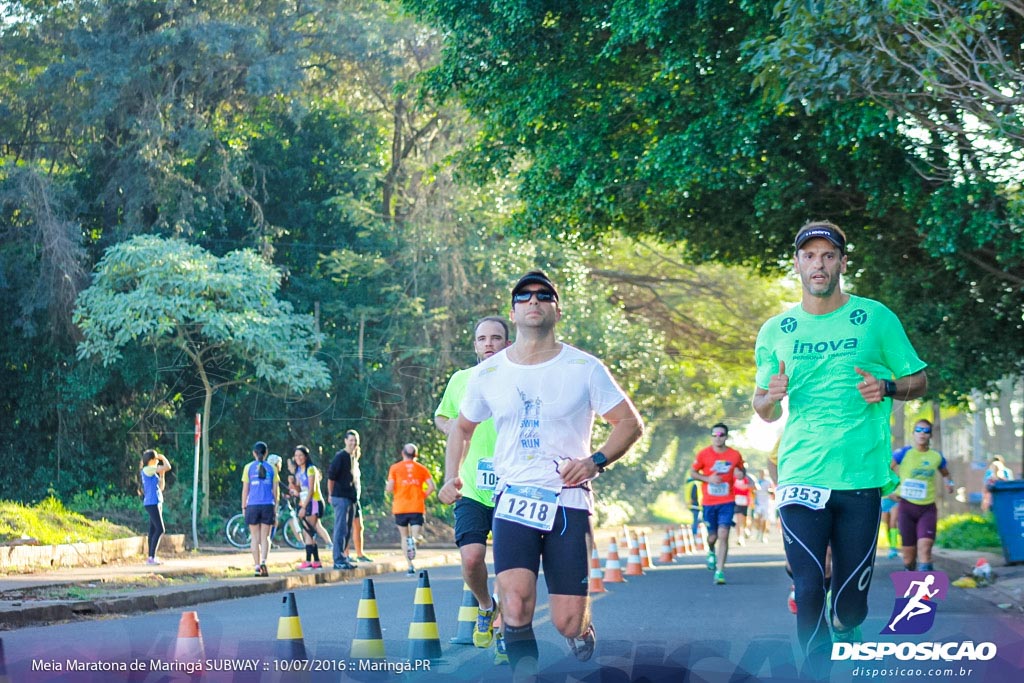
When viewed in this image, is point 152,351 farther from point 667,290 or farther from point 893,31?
point 893,31

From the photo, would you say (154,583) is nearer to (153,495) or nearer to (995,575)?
(153,495)

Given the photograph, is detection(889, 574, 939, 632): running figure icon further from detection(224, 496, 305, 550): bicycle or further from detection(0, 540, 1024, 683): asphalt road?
detection(224, 496, 305, 550): bicycle

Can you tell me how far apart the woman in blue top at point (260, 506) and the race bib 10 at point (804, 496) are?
12.5 metres

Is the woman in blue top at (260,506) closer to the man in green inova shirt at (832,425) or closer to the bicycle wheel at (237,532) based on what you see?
the bicycle wheel at (237,532)

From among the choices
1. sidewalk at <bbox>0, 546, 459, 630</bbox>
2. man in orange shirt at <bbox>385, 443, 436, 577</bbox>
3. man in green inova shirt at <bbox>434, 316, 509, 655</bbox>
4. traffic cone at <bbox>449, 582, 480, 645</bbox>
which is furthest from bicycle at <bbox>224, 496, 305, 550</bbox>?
man in green inova shirt at <bbox>434, 316, 509, 655</bbox>

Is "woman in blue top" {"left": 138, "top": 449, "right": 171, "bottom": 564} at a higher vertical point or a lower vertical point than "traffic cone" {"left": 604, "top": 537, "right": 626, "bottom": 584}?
higher

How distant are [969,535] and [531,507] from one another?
18405 millimetres

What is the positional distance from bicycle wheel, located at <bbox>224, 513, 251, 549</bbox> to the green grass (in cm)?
354

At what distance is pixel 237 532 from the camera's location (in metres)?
27.6

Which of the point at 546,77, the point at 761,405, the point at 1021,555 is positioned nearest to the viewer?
the point at 761,405

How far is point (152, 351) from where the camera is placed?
1151 inches

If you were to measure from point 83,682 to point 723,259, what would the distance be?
48.8 feet

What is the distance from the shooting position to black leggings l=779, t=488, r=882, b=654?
6328 millimetres

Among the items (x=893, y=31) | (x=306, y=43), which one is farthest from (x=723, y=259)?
(x=306, y=43)
